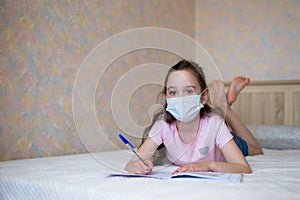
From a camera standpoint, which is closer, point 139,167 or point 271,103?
point 139,167

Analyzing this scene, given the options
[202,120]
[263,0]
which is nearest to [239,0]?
[263,0]

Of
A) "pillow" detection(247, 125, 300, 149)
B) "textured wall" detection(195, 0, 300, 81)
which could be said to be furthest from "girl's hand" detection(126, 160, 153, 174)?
"textured wall" detection(195, 0, 300, 81)

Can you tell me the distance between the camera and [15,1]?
149 centimetres

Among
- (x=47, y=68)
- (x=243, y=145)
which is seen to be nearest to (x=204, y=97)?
(x=243, y=145)

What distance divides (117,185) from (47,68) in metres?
0.89

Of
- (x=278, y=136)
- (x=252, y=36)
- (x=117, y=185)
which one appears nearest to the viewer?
(x=117, y=185)

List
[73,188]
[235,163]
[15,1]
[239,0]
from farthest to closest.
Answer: [239,0] < [15,1] < [235,163] < [73,188]

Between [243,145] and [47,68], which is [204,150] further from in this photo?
[47,68]

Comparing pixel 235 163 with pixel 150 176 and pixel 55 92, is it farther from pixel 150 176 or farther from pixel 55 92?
pixel 55 92

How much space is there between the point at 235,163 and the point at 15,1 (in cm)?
101

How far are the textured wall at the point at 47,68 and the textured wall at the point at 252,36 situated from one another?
84 centimetres

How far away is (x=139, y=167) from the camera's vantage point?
1078 millimetres

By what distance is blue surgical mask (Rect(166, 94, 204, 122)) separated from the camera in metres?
1.23

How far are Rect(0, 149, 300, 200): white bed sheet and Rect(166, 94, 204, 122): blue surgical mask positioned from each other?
25 centimetres
